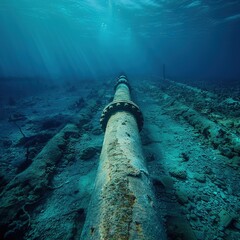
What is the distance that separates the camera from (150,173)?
412 centimetres

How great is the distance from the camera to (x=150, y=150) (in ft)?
16.9

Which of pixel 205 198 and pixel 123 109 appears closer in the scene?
pixel 205 198

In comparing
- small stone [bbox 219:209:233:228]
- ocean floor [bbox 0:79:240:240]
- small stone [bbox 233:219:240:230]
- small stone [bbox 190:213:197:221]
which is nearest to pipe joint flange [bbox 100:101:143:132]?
ocean floor [bbox 0:79:240:240]

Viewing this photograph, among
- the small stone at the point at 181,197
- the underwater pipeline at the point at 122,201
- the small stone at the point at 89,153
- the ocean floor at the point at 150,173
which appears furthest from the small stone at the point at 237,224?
the small stone at the point at 89,153

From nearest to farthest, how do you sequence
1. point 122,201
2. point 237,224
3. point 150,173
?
point 122,201, point 237,224, point 150,173

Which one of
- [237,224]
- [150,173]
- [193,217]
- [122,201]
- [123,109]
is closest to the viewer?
[122,201]

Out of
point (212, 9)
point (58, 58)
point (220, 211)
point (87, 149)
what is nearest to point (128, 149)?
point (220, 211)

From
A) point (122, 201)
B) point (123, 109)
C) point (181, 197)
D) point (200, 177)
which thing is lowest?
point (200, 177)

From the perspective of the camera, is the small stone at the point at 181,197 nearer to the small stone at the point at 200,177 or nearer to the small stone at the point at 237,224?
the small stone at the point at 200,177

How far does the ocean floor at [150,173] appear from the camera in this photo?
2867mm

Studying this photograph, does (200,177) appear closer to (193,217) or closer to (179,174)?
(179,174)

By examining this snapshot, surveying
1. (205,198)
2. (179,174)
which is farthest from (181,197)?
(179,174)

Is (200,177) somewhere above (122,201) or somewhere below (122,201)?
below

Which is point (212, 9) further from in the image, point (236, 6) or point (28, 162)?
point (28, 162)
